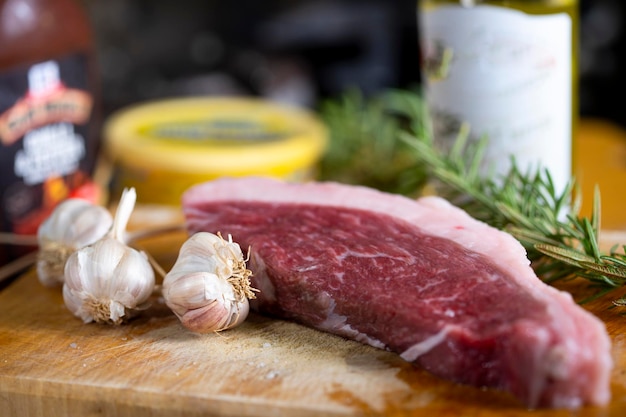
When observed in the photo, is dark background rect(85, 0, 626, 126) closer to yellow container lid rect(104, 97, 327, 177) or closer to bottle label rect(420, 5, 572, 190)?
yellow container lid rect(104, 97, 327, 177)

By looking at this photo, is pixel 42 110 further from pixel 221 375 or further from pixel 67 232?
pixel 221 375

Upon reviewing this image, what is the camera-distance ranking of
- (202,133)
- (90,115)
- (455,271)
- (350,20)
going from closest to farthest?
(455,271) → (90,115) → (202,133) → (350,20)

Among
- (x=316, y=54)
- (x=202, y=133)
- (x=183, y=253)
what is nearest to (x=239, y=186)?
(x=183, y=253)

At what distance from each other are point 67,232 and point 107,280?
0.16 m

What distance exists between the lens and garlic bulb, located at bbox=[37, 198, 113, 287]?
1.03 m

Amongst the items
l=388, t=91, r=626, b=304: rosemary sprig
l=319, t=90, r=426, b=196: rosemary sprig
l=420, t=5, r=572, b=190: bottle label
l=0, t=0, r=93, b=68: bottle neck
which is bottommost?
l=319, t=90, r=426, b=196: rosemary sprig

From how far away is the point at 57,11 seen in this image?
1310 millimetres

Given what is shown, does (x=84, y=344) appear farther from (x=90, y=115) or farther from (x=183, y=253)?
(x=90, y=115)

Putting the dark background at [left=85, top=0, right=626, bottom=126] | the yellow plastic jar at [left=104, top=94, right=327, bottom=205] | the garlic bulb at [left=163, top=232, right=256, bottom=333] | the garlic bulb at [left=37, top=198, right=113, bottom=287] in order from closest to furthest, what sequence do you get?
the garlic bulb at [left=163, top=232, right=256, bottom=333]
the garlic bulb at [left=37, top=198, right=113, bottom=287]
the yellow plastic jar at [left=104, top=94, right=327, bottom=205]
the dark background at [left=85, top=0, right=626, bottom=126]

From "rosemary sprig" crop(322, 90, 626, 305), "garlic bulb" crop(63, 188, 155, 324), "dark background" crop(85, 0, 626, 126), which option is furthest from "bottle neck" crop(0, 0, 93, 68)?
"dark background" crop(85, 0, 626, 126)

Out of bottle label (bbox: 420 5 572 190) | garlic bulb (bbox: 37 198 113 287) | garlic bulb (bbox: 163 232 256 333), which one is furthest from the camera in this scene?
bottle label (bbox: 420 5 572 190)

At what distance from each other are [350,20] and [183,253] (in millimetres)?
2362

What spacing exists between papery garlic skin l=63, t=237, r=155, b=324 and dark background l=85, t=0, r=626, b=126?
6.84 feet

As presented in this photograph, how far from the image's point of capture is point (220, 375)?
814mm
